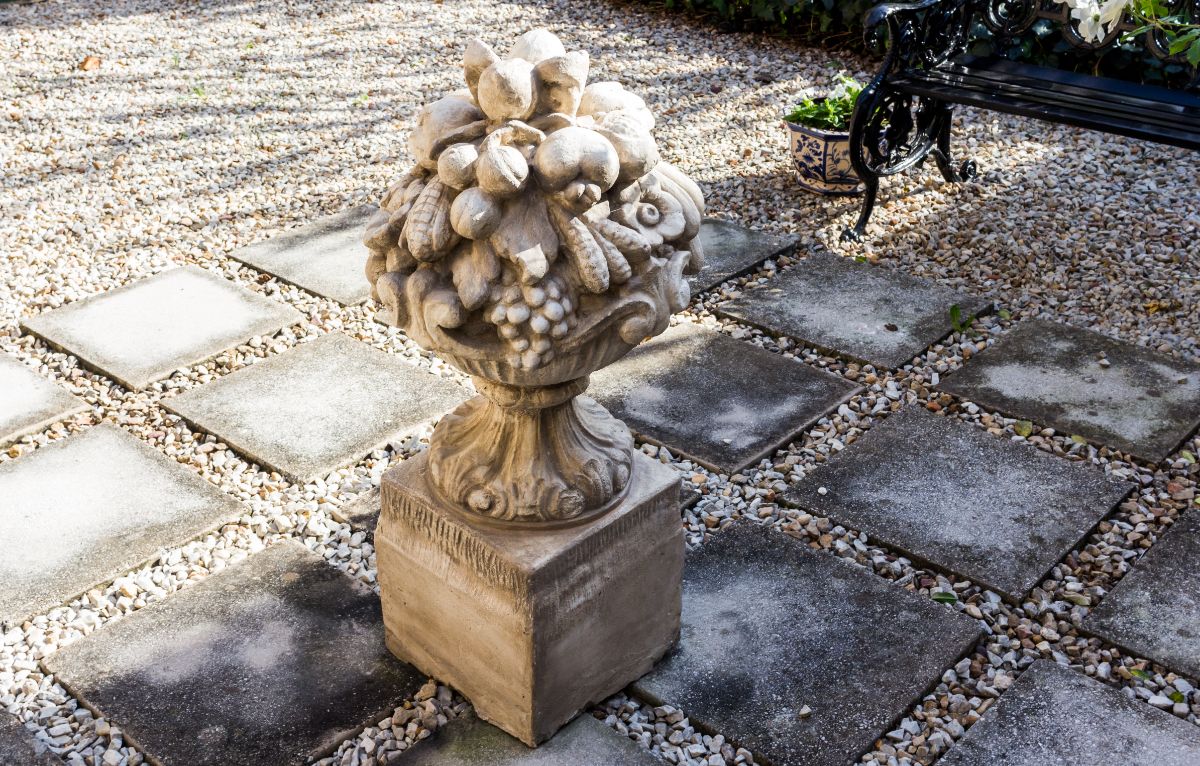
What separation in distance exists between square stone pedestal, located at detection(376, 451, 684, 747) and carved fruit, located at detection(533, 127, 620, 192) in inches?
31.3

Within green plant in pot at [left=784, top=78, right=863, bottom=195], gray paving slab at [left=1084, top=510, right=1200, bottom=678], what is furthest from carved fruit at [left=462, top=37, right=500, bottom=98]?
green plant in pot at [left=784, top=78, right=863, bottom=195]

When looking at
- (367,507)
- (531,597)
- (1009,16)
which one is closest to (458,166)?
(531,597)

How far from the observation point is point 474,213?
7.03 ft

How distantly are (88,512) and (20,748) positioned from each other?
0.94 metres

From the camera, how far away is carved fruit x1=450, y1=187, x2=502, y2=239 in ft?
7.04

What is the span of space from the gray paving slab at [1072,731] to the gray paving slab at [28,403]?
9.92 ft

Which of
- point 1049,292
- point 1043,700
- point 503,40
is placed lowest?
point 1043,700

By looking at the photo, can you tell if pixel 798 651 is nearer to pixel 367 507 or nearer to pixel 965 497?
pixel 965 497

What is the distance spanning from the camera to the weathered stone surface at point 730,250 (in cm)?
480

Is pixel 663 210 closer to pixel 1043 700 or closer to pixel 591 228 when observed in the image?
pixel 591 228

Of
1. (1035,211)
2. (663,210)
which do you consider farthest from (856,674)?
(1035,211)

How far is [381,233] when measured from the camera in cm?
230

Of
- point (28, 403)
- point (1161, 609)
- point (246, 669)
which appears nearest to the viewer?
point (246, 669)

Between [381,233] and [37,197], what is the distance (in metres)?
4.05
